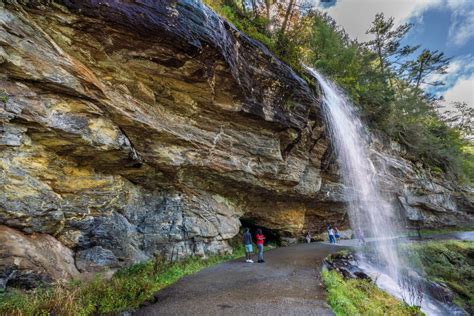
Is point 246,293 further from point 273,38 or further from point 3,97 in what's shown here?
point 273,38

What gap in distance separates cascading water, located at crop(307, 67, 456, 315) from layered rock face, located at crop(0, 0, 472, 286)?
4436 mm

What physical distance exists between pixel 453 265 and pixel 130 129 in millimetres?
19476

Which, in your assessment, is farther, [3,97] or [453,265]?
[453,265]

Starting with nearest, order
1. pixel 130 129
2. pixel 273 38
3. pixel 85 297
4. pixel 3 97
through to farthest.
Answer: pixel 85 297 < pixel 3 97 < pixel 130 129 < pixel 273 38

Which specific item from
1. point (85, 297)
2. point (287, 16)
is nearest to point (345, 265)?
point (85, 297)

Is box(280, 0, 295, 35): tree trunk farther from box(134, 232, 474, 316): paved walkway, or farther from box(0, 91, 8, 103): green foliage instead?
box(0, 91, 8, 103): green foliage

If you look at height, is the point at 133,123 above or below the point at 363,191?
above

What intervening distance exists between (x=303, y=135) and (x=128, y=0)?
1112cm

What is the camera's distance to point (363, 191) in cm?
1930

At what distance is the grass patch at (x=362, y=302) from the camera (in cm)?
557

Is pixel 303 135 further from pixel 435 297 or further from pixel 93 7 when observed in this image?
pixel 93 7

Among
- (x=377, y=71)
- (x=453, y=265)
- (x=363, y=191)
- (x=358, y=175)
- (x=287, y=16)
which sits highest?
(x=377, y=71)

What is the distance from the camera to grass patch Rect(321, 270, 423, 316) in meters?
5.57

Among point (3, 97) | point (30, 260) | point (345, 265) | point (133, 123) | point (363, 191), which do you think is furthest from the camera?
point (363, 191)
